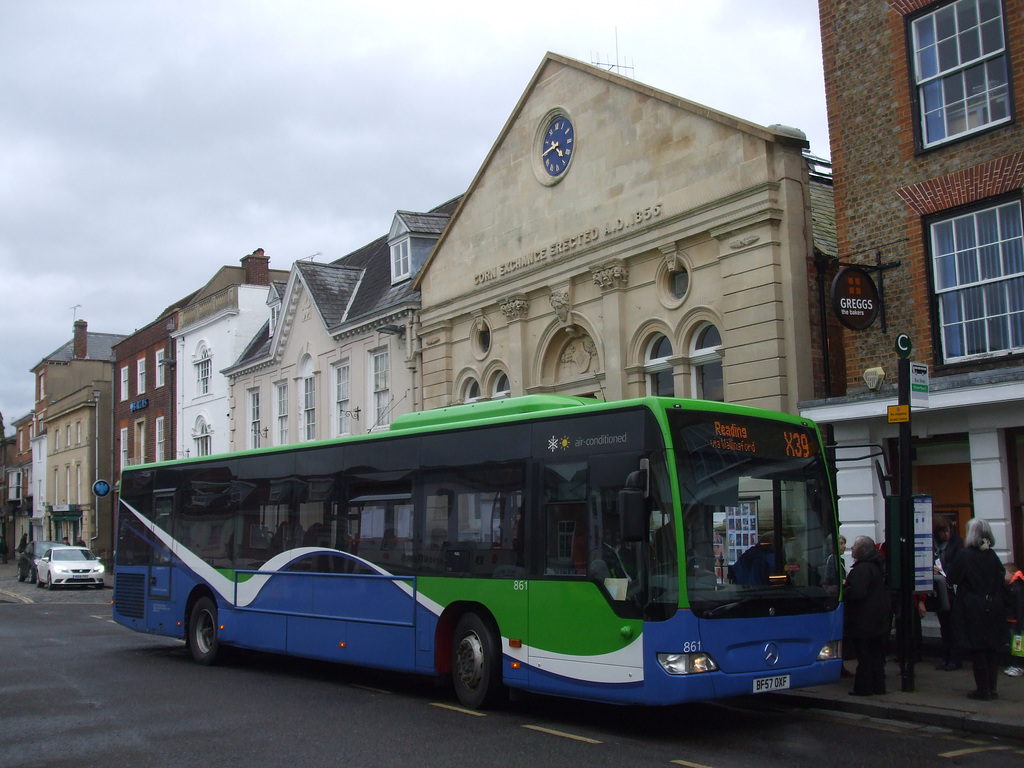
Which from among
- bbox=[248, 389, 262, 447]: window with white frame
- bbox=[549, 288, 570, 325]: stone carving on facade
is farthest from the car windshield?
bbox=[549, 288, 570, 325]: stone carving on facade

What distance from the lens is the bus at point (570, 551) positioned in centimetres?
870

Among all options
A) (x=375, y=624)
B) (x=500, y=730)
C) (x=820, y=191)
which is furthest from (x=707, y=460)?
A: (x=820, y=191)

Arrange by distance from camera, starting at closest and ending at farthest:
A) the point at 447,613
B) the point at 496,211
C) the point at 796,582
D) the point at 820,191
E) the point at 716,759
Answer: the point at 716,759
the point at 796,582
the point at 447,613
the point at 820,191
the point at 496,211

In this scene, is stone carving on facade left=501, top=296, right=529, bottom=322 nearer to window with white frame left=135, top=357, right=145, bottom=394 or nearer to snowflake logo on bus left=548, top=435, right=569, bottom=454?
snowflake logo on bus left=548, top=435, right=569, bottom=454

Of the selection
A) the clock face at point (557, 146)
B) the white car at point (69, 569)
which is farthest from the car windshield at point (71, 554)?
the clock face at point (557, 146)

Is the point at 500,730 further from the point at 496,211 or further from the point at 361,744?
the point at 496,211

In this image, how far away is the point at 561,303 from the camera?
2022cm

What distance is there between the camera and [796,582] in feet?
30.6

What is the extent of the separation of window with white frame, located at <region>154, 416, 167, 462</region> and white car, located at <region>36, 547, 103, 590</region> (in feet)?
25.2

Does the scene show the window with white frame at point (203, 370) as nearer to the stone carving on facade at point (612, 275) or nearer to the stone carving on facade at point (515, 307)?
the stone carving on facade at point (515, 307)

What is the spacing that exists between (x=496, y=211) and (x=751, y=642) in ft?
49.4

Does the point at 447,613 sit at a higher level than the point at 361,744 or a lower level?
higher

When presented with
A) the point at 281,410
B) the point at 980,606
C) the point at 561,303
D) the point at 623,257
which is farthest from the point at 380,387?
the point at 980,606

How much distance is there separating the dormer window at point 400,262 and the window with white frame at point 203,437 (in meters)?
13.7
